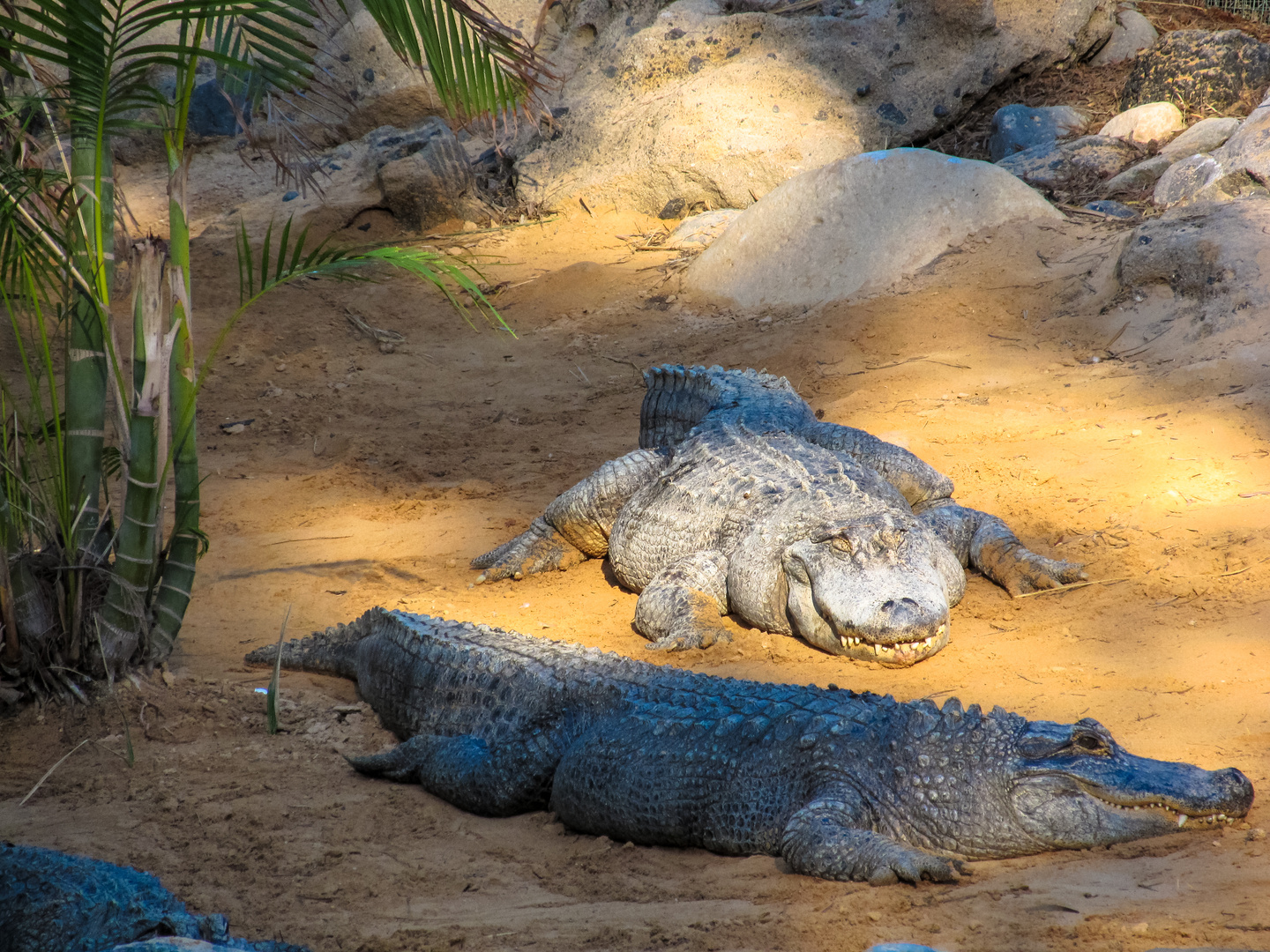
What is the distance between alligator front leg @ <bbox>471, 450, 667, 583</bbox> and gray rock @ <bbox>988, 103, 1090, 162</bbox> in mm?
6113

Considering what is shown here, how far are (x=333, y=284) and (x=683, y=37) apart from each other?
4.45m

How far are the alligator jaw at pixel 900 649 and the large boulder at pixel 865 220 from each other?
4.44 m

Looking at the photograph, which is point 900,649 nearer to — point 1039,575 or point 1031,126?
point 1039,575

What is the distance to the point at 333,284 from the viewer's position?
9586 mm

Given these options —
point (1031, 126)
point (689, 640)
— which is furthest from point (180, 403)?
point (1031, 126)

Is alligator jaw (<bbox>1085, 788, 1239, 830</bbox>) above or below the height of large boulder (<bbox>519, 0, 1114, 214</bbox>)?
below

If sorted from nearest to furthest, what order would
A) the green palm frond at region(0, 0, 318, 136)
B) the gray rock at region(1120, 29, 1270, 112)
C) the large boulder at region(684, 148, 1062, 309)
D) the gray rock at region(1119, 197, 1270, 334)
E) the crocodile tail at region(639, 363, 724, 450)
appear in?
the green palm frond at region(0, 0, 318, 136) < the crocodile tail at region(639, 363, 724, 450) < the gray rock at region(1119, 197, 1270, 334) < the large boulder at region(684, 148, 1062, 309) < the gray rock at region(1120, 29, 1270, 112)

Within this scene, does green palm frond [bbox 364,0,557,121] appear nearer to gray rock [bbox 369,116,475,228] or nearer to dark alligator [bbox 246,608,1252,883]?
dark alligator [bbox 246,608,1252,883]

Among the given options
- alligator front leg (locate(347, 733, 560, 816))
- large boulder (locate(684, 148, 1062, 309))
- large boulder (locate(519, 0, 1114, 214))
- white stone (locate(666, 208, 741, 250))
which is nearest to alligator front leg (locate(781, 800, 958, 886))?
alligator front leg (locate(347, 733, 560, 816))

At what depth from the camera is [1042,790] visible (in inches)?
104

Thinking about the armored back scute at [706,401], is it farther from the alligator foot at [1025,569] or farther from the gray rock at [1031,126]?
the gray rock at [1031,126]

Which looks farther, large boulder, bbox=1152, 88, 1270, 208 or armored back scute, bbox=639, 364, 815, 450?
large boulder, bbox=1152, 88, 1270, 208

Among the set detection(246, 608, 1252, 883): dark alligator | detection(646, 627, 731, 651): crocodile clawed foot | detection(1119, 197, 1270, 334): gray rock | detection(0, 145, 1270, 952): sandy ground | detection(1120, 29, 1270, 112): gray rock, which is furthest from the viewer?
detection(1120, 29, 1270, 112): gray rock

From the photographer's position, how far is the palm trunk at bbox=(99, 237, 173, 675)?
10.7ft
